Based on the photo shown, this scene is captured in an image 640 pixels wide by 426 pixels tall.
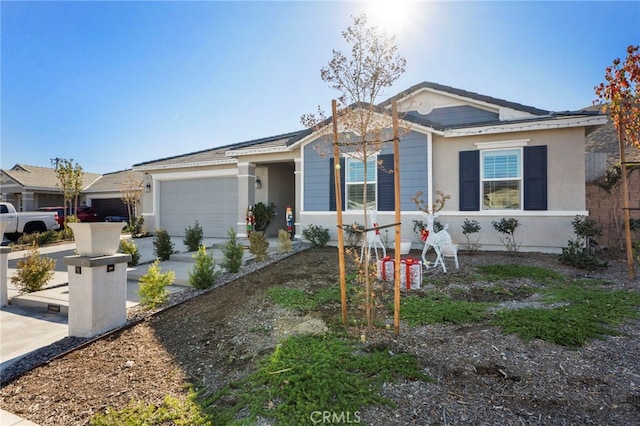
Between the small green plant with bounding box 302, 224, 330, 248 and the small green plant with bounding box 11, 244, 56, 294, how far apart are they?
5.84m

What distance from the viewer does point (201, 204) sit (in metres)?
12.6

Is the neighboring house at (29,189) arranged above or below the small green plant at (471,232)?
above

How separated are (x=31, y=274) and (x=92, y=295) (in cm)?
304

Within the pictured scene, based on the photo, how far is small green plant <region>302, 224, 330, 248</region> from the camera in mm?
9117

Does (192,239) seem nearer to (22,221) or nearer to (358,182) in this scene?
(358,182)

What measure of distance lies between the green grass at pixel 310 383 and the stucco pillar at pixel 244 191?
8.37 metres

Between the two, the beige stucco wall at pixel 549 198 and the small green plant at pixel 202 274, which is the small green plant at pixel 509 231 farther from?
the small green plant at pixel 202 274

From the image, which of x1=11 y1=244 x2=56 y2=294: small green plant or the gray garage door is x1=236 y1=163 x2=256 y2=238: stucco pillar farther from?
x1=11 y1=244 x2=56 y2=294: small green plant

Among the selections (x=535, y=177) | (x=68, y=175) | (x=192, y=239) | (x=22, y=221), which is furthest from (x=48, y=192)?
(x=535, y=177)

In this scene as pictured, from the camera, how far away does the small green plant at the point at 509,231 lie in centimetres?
776

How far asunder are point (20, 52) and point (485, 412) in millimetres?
10799

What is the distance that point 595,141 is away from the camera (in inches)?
514

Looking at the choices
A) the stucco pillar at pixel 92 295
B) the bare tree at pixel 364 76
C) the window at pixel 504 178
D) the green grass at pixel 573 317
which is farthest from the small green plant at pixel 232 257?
the window at pixel 504 178

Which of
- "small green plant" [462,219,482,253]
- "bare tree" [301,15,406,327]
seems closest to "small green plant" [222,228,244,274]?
"bare tree" [301,15,406,327]
